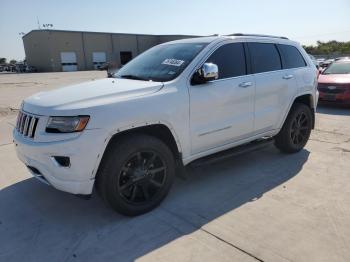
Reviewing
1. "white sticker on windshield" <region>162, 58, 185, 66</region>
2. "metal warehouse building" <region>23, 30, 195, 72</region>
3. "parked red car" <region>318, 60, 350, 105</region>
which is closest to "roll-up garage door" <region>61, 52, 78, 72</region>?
"metal warehouse building" <region>23, 30, 195, 72</region>

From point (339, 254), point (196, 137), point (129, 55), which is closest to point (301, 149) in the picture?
point (196, 137)

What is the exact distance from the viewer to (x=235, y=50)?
4488 millimetres

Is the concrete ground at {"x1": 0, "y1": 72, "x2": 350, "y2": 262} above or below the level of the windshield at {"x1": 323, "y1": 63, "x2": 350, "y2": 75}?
below

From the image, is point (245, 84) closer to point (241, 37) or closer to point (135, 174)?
point (241, 37)

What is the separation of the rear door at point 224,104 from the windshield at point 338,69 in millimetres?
8017

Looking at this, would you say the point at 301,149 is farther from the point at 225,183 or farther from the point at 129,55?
the point at 129,55

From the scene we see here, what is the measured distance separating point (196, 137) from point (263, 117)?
4.40 ft

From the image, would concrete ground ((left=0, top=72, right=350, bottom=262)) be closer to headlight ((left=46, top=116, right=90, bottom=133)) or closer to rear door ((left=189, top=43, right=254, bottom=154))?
rear door ((left=189, top=43, right=254, bottom=154))

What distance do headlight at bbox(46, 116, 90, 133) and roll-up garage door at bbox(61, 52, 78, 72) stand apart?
→ 6044 centimetres

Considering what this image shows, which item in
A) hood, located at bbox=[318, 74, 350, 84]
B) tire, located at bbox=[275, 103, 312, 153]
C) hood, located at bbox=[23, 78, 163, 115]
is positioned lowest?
tire, located at bbox=[275, 103, 312, 153]

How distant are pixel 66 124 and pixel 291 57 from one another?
3.81 m

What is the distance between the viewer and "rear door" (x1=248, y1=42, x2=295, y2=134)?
184 inches

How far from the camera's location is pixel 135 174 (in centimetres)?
358

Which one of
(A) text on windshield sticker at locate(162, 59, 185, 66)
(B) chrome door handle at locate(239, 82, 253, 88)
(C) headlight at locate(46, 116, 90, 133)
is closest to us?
(C) headlight at locate(46, 116, 90, 133)
